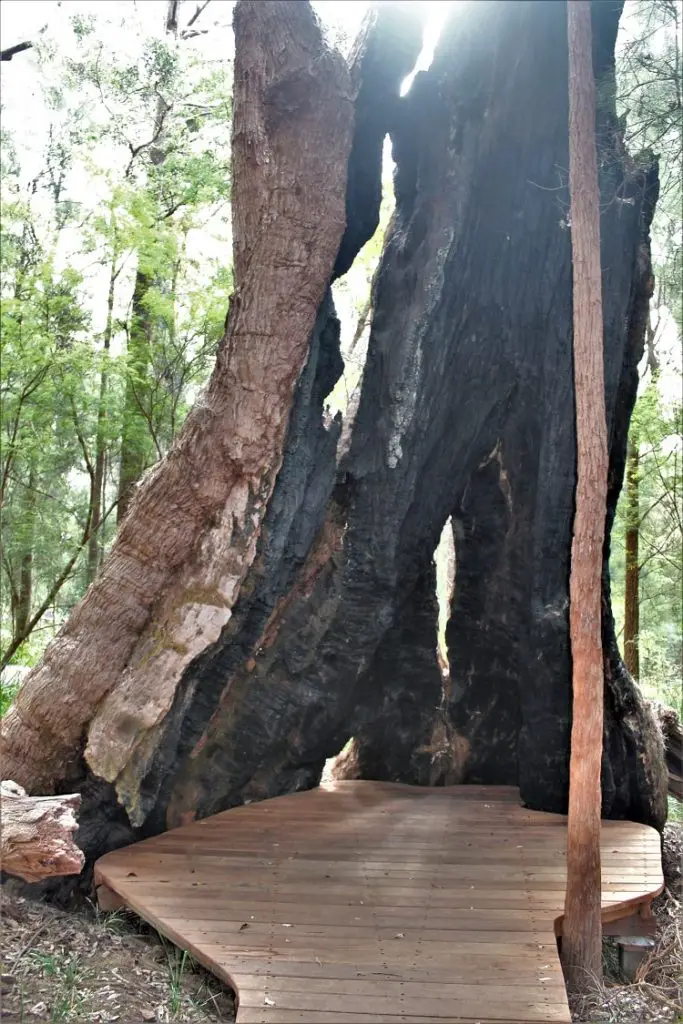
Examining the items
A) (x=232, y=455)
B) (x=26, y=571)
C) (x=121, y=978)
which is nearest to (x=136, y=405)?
(x=26, y=571)

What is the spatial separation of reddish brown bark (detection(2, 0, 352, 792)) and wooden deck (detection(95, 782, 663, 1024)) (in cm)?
71

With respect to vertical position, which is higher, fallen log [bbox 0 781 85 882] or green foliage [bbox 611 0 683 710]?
green foliage [bbox 611 0 683 710]

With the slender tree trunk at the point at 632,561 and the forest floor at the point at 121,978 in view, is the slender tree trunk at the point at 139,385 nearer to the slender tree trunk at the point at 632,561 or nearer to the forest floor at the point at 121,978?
the forest floor at the point at 121,978

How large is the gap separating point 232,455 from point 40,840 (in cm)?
166

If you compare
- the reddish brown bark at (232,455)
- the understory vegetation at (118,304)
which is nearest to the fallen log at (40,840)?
the reddish brown bark at (232,455)

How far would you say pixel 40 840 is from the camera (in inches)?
115

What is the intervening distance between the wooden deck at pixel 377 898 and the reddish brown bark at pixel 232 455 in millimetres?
708

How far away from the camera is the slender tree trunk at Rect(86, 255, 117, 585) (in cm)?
658

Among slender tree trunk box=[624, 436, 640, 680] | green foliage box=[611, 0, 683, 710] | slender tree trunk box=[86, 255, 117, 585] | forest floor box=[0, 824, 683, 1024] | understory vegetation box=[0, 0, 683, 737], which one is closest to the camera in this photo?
forest floor box=[0, 824, 683, 1024]

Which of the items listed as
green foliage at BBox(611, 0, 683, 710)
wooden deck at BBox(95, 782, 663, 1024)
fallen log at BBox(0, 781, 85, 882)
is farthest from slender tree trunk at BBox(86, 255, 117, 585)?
green foliage at BBox(611, 0, 683, 710)

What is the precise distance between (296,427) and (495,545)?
1.56 meters

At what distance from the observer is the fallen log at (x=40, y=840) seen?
2.88 meters

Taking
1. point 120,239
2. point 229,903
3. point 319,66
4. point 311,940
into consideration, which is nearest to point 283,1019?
point 311,940

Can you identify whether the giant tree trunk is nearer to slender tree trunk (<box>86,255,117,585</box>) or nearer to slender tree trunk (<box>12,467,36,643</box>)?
slender tree trunk (<box>86,255,117,585</box>)
